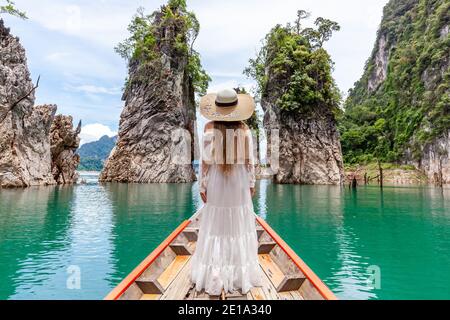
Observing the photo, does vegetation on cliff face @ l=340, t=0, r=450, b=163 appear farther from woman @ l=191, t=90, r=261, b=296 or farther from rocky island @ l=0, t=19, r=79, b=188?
rocky island @ l=0, t=19, r=79, b=188

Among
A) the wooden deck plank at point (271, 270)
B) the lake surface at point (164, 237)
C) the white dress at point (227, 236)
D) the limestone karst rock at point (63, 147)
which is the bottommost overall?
the lake surface at point (164, 237)

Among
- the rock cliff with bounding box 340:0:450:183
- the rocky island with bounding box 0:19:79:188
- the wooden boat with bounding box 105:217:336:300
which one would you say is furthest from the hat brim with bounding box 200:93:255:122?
the rock cliff with bounding box 340:0:450:183

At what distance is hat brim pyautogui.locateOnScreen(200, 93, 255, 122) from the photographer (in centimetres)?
411

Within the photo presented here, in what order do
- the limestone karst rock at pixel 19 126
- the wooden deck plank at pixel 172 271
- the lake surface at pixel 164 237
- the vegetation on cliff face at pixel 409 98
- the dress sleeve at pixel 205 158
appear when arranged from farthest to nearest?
the vegetation on cliff face at pixel 409 98 → the limestone karst rock at pixel 19 126 → the lake surface at pixel 164 237 → the wooden deck plank at pixel 172 271 → the dress sleeve at pixel 205 158

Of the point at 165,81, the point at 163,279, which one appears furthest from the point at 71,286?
the point at 165,81

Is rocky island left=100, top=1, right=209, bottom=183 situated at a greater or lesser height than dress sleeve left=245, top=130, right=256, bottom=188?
greater

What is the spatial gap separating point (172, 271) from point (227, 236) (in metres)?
1.52

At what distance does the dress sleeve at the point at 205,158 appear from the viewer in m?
4.19

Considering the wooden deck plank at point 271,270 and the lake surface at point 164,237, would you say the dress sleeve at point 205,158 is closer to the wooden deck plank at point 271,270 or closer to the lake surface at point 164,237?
the wooden deck plank at point 271,270

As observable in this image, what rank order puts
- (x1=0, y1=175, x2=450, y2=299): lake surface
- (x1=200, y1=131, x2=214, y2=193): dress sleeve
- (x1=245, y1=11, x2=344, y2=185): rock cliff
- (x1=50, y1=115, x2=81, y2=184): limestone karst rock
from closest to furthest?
(x1=200, y1=131, x2=214, y2=193): dress sleeve
(x1=0, y1=175, x2=450, y2=299): lake surface
(x1=50, y1=115, x2=81, y2=184): limestone karst rock
(x1=245, y1=11, x2=344, y2=185): rock cliff

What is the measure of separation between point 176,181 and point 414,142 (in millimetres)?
40758

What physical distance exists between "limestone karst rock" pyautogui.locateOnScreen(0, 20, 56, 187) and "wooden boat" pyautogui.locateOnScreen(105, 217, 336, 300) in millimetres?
32137

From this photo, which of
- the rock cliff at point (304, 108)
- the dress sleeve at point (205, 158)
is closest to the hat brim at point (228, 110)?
the dress sleeve at point (205, 158)
